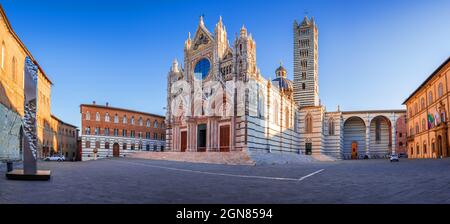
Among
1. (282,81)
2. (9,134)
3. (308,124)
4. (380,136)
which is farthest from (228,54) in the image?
(380,136)

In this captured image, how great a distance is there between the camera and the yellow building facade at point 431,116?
118 ft

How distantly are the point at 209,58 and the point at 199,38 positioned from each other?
4.19 metres

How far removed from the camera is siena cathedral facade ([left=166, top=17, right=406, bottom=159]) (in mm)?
37156

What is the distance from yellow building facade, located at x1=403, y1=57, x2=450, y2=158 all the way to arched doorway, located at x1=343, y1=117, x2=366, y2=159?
11678mm

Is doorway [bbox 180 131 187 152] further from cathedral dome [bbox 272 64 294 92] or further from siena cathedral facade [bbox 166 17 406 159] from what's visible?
cathedral dome [bbox 272 64 294 92]

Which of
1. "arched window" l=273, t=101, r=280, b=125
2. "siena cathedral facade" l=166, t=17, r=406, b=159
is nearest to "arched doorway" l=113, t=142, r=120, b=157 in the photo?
"siena cathedral facade" l=166, t=17, r=406, b=159

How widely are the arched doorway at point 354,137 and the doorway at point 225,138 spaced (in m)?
35.2

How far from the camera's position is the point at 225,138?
38.2 metres

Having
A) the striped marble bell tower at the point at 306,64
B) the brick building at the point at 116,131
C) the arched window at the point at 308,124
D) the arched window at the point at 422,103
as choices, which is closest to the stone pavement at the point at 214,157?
the brick building at the point at 116,131

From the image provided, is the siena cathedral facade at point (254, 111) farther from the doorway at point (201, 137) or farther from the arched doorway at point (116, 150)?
the arched doorway at point (116, 150)

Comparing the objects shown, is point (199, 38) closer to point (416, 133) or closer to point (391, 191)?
point (416, 133)

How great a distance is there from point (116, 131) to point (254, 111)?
28431 millimetres

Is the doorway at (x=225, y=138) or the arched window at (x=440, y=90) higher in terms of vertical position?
the arched window at (x=440, y=90)

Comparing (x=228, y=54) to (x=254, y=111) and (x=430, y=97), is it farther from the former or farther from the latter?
(x=430, y=97)
